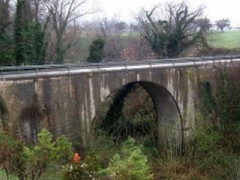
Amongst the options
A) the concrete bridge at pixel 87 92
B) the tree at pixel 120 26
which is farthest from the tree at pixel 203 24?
the tree at pixel 120 26

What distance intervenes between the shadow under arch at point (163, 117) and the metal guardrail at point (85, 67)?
148cm

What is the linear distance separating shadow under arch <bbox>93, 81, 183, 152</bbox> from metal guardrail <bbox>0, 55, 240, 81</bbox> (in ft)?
4.87

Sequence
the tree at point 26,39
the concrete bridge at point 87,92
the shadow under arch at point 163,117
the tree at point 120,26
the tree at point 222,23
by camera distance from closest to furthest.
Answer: the concrete bridge at point 87,92 → the shadow under arch at point 163,117 → the tree at point 26,39 → the tree at point 120,26 → the tree at point 222,23

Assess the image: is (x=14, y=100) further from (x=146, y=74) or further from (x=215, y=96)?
(x=215, y=96)

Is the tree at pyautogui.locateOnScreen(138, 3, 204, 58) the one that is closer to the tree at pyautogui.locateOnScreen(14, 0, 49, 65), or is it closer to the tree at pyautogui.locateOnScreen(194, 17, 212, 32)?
the tree at pyautogui.locateOnScreen(194, 17, 212, 32)

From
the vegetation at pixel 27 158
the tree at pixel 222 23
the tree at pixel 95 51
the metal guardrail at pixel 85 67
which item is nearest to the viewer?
the vegetation at pixel 27 158

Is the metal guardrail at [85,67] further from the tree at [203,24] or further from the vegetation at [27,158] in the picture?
the tree at [203,24]

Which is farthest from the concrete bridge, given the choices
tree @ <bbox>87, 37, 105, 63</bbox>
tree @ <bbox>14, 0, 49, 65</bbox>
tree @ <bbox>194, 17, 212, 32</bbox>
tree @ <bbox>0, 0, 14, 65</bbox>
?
tree @ <bbox>194, 17, 212, 32</bbox>

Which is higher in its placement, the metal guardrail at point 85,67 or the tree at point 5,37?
the tree at point 5,37

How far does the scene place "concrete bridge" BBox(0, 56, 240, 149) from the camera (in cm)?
1595

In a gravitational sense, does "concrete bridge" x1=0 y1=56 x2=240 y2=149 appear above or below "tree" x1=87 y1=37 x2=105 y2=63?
below

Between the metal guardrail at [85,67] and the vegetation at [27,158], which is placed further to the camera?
the metal guardrail at [85,67]

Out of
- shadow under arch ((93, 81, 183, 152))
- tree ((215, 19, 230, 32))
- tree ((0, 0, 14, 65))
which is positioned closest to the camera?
shadow under arch ((93, 81, 183, 152))

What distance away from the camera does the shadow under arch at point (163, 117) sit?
907 inches
